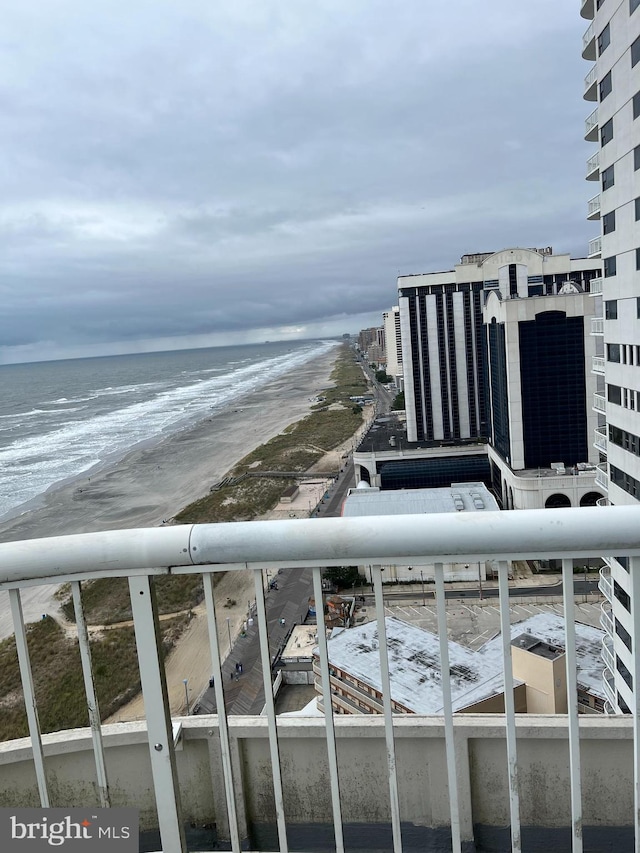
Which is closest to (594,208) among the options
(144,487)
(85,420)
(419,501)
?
(419,501)

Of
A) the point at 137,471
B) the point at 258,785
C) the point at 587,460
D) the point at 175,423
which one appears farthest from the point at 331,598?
the point at 175,423

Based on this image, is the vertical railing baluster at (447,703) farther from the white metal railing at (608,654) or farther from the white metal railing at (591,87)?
the white metal railing at (591,87)

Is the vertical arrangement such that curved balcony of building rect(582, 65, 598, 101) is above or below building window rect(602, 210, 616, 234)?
above

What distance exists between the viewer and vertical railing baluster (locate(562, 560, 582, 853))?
1758mm

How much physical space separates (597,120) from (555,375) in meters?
21.3

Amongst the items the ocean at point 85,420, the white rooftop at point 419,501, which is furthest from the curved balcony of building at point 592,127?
the ocean at point 85,420

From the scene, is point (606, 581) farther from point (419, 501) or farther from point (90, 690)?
point (419, 501)

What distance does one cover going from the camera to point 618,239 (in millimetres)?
12234

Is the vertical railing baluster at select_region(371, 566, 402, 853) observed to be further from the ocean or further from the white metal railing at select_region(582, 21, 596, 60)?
the ocean

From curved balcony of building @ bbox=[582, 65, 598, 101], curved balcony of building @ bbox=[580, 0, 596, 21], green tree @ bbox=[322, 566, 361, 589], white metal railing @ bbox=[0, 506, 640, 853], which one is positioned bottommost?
green tree @ bbox=[322, 566, 361, 589]

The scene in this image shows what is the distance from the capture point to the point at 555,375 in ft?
108

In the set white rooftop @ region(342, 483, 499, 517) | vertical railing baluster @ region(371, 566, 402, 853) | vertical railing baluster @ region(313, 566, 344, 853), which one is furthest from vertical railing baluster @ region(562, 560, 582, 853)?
white rooftop @ region(342, 483, 499, 517)

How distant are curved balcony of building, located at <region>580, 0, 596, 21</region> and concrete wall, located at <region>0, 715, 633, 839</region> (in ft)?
50.0

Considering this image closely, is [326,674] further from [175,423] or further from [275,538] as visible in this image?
[175,423]
